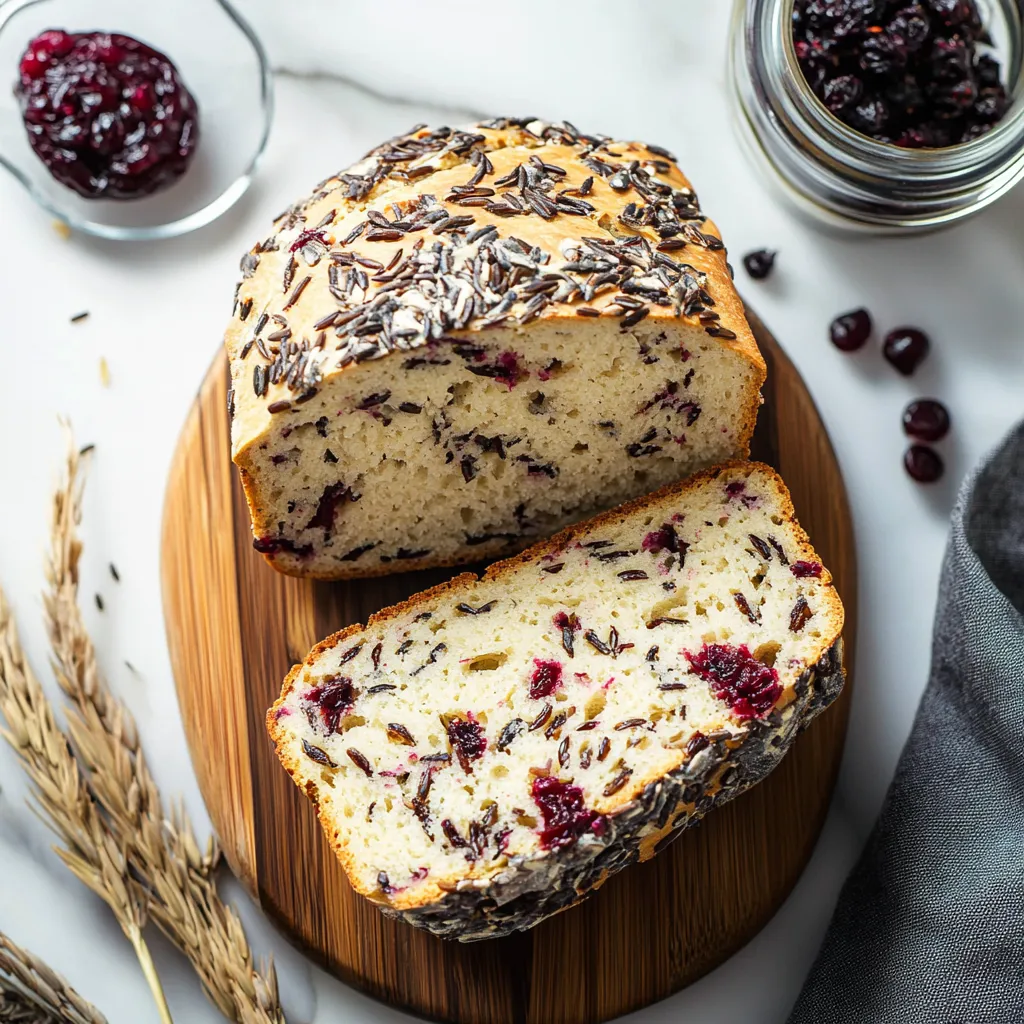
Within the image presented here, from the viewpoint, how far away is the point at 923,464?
346cm

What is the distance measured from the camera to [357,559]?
321cm

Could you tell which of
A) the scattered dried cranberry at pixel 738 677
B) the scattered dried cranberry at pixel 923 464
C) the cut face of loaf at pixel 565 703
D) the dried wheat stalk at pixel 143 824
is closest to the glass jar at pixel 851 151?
the scattered dried cranberry at pixel 923 464

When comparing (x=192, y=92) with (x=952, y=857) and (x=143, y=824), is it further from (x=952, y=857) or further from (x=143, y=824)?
(x=952, y=857)

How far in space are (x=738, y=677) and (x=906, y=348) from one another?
51.2 inches

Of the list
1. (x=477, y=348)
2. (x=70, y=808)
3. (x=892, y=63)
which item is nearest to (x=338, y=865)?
(x=70, y=808)

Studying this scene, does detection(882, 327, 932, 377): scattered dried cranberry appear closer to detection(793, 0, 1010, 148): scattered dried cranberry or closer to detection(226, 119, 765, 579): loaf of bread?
detection(793, 0, 1010, 148): scattered dried cranberry

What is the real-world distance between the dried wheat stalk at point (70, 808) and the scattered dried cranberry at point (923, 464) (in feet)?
8.56

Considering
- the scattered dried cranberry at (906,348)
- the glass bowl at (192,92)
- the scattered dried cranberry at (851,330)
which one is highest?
the glass bowl at (192,92)

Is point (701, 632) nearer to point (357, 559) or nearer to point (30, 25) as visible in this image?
point (357, 559)

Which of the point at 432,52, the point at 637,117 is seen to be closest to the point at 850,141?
the point at 637,117

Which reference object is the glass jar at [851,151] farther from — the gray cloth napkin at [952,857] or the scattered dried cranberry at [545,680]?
the scattered dried cranberry at [545,680]

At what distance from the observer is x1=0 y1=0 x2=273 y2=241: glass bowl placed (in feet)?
11.4

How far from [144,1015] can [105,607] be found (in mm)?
1211

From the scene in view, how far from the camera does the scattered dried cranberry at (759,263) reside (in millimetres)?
3488
